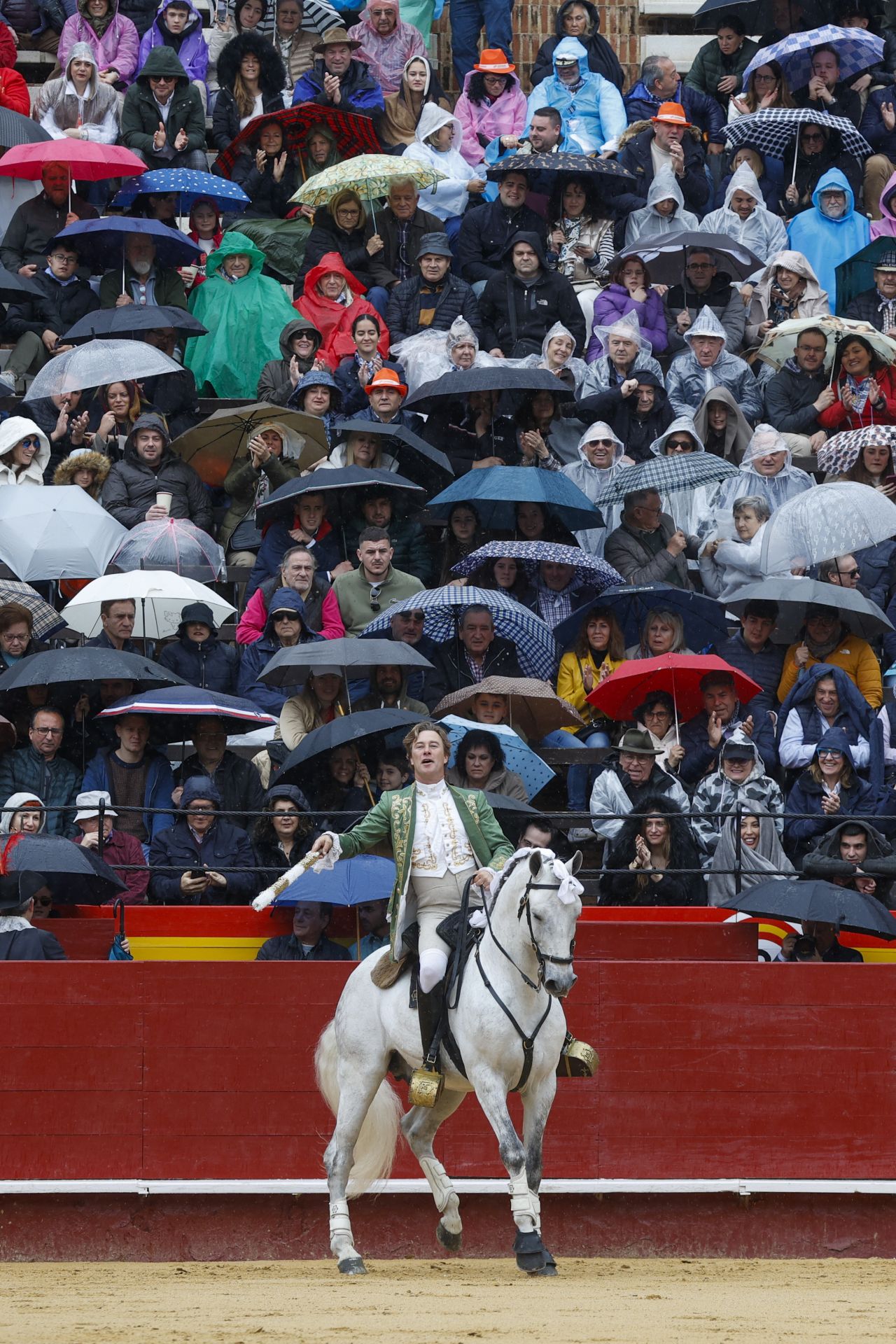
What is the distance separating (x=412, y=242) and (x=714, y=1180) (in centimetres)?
773

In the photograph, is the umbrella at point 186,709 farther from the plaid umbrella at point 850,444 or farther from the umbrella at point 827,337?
the umbrella at point 827,337

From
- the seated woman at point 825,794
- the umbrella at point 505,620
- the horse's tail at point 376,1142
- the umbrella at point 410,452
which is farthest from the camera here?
the umbrella at point 410,452

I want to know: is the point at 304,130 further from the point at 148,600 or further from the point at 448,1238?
the point at 448,1238

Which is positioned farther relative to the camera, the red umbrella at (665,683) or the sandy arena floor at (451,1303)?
the red umbrella at (665,683)

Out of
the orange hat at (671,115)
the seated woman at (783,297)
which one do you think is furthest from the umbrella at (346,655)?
the orange hat at (671,115)

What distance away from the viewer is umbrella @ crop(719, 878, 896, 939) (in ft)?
33.4

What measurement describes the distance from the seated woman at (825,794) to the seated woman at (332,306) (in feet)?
16.2

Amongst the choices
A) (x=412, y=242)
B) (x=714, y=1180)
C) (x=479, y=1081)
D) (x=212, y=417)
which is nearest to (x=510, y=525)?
(x=212, y=417)

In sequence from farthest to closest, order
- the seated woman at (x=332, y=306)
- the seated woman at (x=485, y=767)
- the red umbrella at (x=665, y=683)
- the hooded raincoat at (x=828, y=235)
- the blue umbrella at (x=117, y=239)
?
the hooded raincoat at (x=828, y=235) → the seated woman at (x=332, y=306) → the blue umbrella at (x=117, y=239) → the red umbrella at (x=665, y=683) → the seated woman at (x=485, y=767)

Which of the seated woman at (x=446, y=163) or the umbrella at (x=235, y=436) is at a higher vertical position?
the seated woman at (x=446, y=163)

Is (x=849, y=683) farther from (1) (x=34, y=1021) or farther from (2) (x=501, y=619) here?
(1) (x=34, y=1021)

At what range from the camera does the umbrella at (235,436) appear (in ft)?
46.8

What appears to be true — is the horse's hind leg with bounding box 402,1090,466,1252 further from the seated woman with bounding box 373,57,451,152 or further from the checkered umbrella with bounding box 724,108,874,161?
the seated woman with bounding box 373,57,451,152

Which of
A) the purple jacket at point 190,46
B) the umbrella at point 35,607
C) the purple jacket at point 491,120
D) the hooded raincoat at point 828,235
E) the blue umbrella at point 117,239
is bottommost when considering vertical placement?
the umbrella at point 35,607
